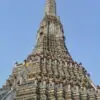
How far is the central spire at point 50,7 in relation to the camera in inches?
3016

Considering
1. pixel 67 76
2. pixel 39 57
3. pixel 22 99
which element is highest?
pixel 39 57

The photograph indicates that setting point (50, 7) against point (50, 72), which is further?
point (50, 7)

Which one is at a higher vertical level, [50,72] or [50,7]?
[50,7]

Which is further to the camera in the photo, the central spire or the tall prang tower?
the central spire

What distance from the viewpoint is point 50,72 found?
58219 millimetres

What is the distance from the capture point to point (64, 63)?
62.4 m

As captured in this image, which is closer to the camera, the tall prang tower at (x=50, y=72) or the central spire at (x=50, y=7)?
the tall prang tower at (x=50, y=72)

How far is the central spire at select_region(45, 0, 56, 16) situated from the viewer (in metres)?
76.6

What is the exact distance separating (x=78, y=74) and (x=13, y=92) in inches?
1012

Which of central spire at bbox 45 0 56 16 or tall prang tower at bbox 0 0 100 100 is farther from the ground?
central spire at bbox 45 0 56 16

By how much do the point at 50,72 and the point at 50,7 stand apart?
23.7m

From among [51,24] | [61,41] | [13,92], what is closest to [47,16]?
[51,24]

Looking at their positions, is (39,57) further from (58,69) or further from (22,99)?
(22,99)

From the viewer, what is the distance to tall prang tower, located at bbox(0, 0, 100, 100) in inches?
1480
